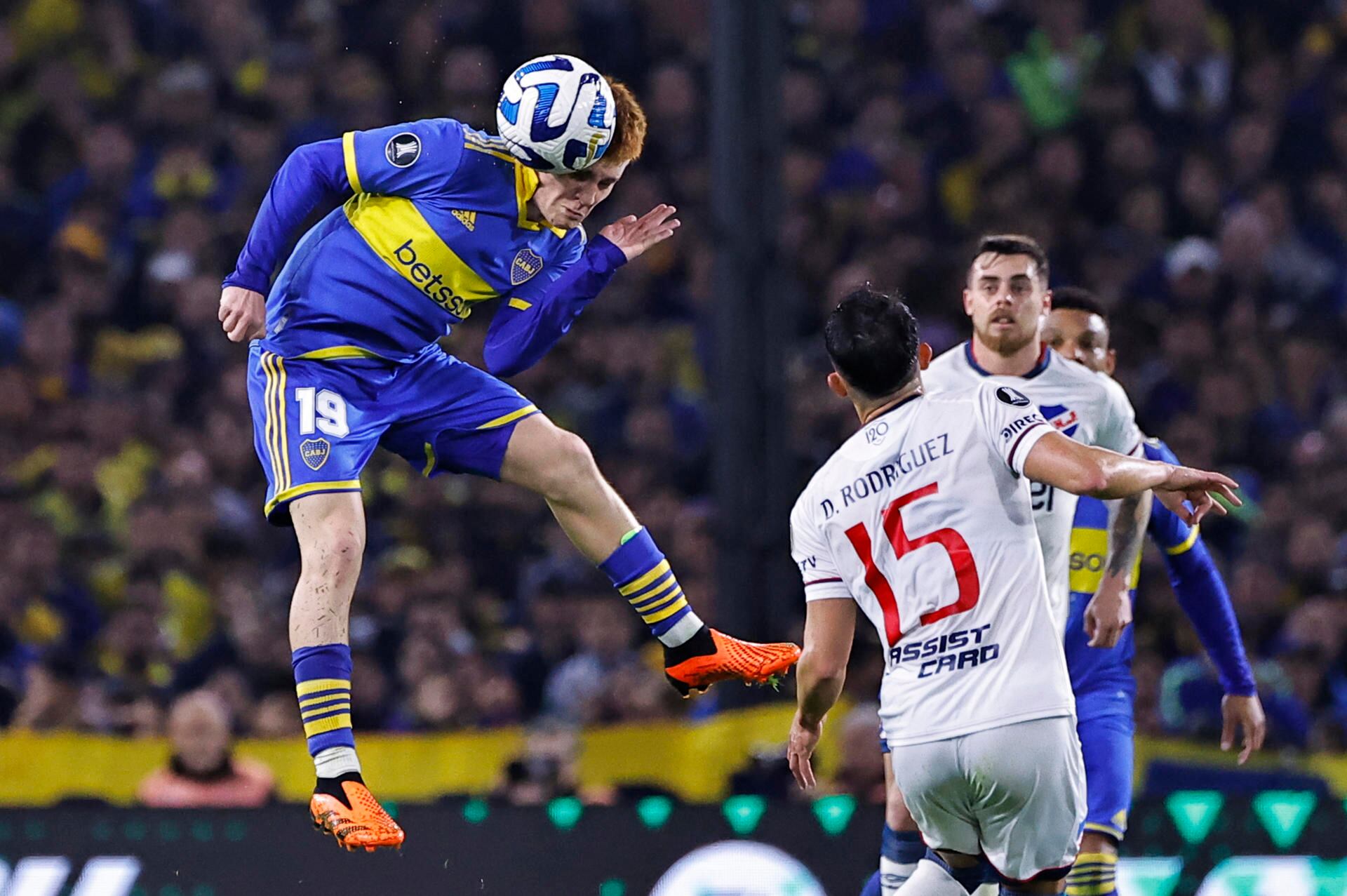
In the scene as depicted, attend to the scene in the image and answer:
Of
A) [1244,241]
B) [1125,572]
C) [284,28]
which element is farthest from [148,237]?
[1125,572]

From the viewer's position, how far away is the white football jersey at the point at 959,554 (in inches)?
192

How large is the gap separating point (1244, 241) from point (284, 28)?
21.2ft

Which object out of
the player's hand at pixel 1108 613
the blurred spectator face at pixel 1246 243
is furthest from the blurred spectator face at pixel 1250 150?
the player's hand at pixel 1108 613

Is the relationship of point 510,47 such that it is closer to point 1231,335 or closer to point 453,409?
point 1231,335

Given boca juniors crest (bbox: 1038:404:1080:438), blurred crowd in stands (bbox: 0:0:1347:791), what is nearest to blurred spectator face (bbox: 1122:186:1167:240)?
blurred crowd in stands (bbox: 0:0:1347:791)

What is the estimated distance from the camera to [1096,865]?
619 cm

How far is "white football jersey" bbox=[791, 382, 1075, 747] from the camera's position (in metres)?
4.89

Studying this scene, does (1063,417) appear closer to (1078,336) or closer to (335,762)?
(1078,336)

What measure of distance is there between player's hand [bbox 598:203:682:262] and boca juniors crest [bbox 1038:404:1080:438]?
4.42 feet

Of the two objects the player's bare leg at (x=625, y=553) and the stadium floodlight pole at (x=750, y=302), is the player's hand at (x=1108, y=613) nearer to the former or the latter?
the player's bare leg at (x=625, y=553)

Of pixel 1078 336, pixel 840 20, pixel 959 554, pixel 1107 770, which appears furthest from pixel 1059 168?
pixel 959 554

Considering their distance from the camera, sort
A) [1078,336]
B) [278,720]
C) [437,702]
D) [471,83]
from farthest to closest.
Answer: [471,83]
[437,702]
[278,720]
[1078,336]

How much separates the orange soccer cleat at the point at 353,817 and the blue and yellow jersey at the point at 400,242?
1.25 m

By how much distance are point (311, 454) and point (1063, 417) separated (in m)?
2.38
